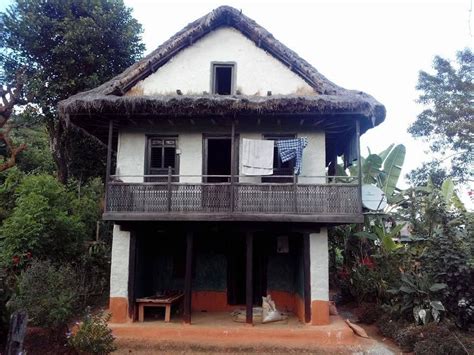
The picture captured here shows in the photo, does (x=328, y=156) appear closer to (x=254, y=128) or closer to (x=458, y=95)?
(x=254, y=128)

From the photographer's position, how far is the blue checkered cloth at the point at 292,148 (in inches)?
423

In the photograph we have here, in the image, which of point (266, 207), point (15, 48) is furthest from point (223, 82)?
point (15, 48)

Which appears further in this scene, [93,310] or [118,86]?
[93,310]

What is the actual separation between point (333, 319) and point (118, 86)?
896cm

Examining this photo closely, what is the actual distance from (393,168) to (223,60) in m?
7.65

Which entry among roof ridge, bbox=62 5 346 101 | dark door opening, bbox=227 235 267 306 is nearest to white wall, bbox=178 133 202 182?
roof ridge, bbox=62 5 346 101

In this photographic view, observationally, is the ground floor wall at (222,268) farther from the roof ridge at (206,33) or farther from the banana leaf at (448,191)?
the banana leaf at (448,191)

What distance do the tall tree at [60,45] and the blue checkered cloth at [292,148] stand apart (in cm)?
953

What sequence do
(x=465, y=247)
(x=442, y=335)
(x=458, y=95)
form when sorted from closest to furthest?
(x=442, y=335)
(x=465, y=247)
(x=458, y=95)

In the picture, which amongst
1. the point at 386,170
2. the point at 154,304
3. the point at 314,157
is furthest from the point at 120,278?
the point at 386,170

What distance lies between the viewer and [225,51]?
12172mm

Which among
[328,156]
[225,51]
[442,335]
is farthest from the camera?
[328,156]

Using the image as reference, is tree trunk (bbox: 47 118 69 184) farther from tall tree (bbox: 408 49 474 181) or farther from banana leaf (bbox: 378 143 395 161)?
tall tree (bbox: 408 49 474 181)

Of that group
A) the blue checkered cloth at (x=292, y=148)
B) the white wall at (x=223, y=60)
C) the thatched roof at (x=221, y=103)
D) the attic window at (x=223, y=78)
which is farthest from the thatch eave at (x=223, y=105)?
the attic window at (x=223, y=78)
